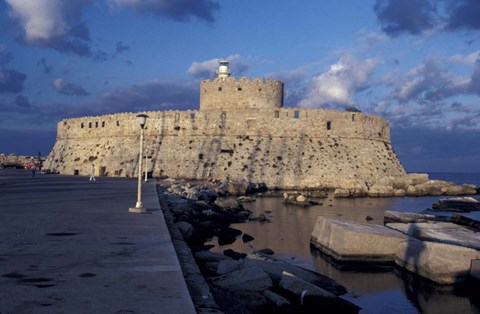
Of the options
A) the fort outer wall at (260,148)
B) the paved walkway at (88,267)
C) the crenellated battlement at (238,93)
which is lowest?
the paved walkway at (88,267)

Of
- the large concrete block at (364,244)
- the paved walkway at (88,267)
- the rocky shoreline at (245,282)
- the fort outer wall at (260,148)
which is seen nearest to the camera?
the paved walkway at (88,267)

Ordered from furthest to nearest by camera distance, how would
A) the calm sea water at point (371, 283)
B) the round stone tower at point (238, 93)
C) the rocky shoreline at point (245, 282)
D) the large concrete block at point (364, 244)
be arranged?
the round stone tower at point (238, 93)
the large concrete block at point (364, 244)
the calm sea water at point (371, 283)
the rocky shoreline at point (245, 282)

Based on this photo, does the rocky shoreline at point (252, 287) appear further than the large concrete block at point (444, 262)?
No

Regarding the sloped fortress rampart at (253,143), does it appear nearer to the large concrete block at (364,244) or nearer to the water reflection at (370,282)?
the water reflection at (370,282)

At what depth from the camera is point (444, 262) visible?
822 cm

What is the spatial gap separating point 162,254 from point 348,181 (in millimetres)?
26693

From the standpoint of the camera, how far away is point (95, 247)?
568 centimetres

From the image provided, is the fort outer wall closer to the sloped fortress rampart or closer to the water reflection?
the sloped fortress rampart

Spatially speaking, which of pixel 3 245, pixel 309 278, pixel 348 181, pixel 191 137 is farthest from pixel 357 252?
pixel 191 137

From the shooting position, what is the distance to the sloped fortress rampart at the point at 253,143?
1237 inches

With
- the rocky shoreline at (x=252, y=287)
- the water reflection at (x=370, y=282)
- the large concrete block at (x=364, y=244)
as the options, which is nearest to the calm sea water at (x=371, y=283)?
the water reflection at (x=370, y=282)

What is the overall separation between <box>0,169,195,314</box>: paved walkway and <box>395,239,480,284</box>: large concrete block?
4.76m

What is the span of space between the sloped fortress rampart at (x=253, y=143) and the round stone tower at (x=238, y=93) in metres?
0.07

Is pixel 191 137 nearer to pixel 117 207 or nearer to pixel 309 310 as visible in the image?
pixel 117 207
